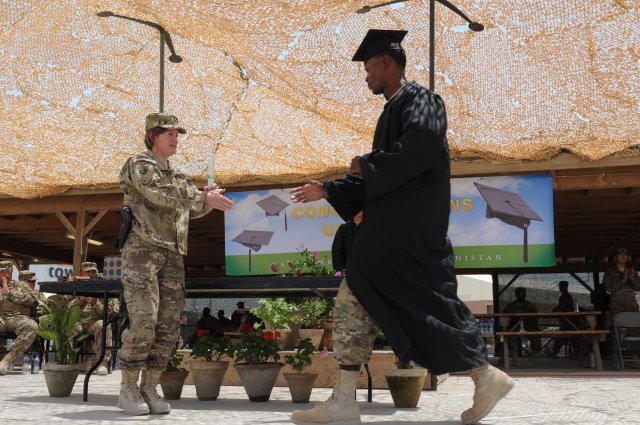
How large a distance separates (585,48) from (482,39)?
111 cm

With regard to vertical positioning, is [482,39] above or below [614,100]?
above

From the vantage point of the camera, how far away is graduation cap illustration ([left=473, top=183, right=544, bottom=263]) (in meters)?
9.35

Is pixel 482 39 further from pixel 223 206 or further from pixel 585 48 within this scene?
pixel 223 206

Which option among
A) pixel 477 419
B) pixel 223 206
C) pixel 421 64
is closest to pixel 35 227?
pixel 421 64

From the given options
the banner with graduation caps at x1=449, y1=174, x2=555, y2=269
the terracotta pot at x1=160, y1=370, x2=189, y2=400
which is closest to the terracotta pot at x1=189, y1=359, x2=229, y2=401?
the terracotta pot at x1=160, y1=370, x2=189, y2=400

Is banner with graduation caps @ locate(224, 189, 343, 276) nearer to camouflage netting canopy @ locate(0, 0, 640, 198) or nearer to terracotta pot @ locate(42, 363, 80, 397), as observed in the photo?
camouflage netting canopy @ locate(0, 0, 640, 198)

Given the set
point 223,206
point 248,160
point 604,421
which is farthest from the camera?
point 248,160

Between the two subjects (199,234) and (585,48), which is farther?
(199,234)

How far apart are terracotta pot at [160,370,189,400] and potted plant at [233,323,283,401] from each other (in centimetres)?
45

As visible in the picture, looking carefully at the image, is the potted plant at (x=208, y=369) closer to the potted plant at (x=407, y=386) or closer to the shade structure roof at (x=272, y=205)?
the potted plant at (x=407, y=386)

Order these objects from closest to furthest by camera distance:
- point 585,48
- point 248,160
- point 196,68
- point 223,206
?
point 223,206, point 585,48, point 196,68, point 248,160

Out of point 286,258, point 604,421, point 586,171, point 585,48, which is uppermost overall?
point 585,48

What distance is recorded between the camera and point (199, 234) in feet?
52.0

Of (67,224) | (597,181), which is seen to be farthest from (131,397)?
(67,224)
